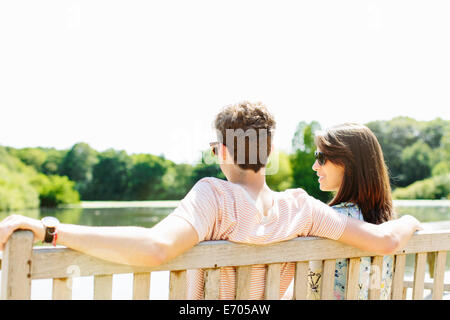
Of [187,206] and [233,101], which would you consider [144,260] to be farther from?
[233,101]

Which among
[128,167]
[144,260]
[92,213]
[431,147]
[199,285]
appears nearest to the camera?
[144,260]

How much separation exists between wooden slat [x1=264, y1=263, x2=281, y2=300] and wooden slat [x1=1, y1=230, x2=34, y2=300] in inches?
29.6

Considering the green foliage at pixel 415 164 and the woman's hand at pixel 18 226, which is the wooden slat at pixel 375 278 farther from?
the green foliage at pixel 415 164

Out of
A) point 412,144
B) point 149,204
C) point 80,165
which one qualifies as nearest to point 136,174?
point 149,204

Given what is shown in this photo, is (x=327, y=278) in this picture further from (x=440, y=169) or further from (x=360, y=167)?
(x=440, y=169)

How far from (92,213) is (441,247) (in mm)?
45705

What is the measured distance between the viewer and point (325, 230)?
5.26 feet

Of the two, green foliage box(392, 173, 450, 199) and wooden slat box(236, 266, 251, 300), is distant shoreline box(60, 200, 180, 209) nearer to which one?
green foliage box(392, 173, 450, 199)

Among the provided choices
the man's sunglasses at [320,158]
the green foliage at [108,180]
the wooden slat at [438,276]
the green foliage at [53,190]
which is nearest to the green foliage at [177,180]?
the green foliage at [108,180]

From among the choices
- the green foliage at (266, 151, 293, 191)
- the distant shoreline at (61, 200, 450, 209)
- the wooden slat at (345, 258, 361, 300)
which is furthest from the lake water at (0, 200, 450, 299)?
the wooden slat at (345, 258, 361, 300)

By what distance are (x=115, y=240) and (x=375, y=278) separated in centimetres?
110
